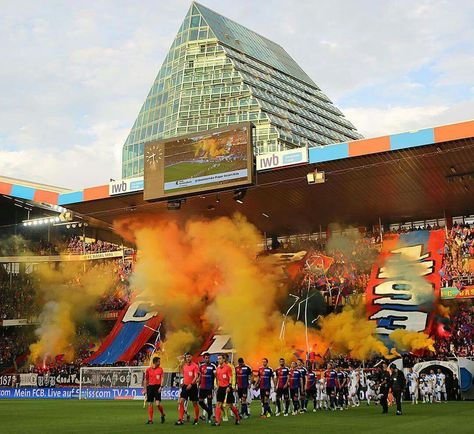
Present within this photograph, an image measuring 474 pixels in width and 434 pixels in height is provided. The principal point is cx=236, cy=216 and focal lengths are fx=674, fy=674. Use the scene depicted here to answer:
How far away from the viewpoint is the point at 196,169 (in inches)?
1281

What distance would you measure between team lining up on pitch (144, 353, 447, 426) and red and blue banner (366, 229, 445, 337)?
25.1ft

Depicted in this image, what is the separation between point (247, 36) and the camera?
113 m

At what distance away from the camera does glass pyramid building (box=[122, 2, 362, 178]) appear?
94812 mm

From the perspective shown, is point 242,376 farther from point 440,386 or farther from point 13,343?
point 13,343

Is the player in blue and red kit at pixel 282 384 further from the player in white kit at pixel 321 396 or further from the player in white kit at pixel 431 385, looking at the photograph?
the player in white kit at pixel 431 385

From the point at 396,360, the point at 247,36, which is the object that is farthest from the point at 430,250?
the point at 247,36

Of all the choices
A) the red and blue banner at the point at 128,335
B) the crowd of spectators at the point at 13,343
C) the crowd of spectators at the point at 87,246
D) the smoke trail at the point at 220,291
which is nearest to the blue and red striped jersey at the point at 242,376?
the smoke trail at the point at 220,291

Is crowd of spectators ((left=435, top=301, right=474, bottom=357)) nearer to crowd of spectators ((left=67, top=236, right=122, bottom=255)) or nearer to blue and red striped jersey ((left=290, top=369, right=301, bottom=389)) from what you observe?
blue and red striped jersey ((left=290, top=369, right=301, bottom=389))

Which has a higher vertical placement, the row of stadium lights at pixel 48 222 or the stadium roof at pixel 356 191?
the row of stadium lights at pixel 48 222

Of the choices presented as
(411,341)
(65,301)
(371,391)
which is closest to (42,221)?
(65,301)

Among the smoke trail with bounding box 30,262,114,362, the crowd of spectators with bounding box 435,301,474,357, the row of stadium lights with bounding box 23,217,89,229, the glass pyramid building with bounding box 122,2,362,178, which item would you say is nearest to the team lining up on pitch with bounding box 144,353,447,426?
the crowd of spectators with bounding box 435,301,474,357

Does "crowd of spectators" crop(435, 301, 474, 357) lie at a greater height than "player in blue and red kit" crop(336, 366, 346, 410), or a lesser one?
greater

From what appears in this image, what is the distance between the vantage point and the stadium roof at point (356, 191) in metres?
31.1

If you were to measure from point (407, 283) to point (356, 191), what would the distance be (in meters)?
5.97
